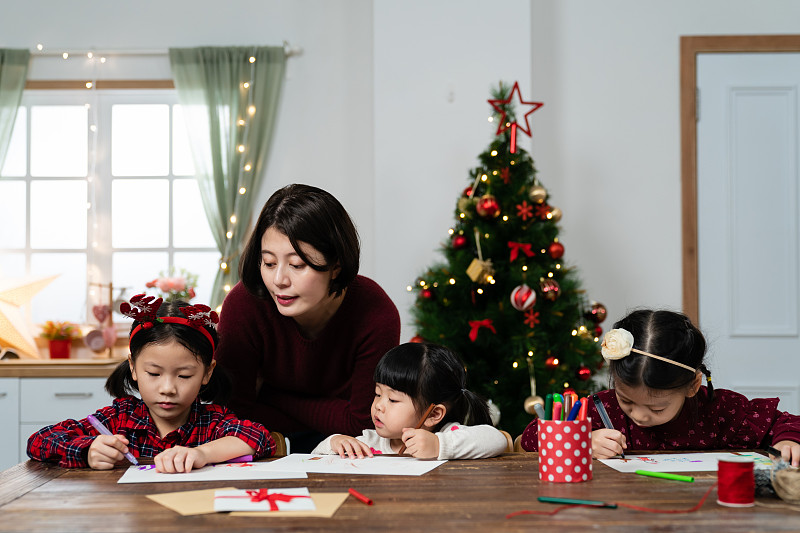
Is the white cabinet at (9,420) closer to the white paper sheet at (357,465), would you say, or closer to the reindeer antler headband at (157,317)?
the reindeer antler headband at (157,317)

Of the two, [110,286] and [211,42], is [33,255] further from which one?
[211,42]

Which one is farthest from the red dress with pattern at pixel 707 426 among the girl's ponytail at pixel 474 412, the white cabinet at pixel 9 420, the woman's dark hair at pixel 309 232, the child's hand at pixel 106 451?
the white cabinet at pixel 9 420

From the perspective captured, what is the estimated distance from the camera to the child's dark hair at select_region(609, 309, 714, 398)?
1641 millimetres

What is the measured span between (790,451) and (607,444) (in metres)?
0.35

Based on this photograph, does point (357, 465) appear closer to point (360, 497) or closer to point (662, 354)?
point (360, 497)

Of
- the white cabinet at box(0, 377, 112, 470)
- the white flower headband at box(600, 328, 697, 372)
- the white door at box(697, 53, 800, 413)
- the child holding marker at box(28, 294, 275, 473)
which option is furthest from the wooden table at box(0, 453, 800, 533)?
the white door at box(697, 53, 800, 413)

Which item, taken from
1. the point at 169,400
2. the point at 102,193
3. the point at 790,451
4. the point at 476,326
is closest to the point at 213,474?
the point at 169,400

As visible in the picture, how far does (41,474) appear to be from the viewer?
138cm

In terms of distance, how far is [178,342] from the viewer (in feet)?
5.52

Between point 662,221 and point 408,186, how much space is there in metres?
1.29

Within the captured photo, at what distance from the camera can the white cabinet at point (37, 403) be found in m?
3.48

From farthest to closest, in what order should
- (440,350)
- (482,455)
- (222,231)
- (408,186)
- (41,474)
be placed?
(222,231), (408,186), (440,350), (482,455), (41,474)

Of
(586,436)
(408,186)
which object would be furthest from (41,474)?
(408,186)

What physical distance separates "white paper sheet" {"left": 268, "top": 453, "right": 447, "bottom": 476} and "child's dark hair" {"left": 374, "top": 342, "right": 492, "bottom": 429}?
237 mm
